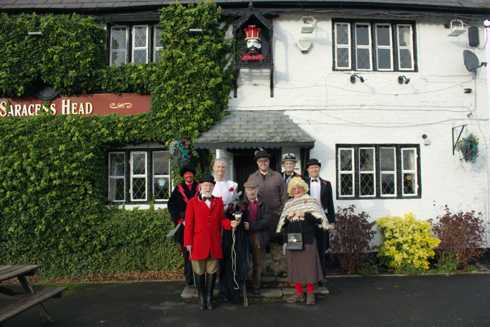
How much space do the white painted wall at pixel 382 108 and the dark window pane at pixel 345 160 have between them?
0.90 feet

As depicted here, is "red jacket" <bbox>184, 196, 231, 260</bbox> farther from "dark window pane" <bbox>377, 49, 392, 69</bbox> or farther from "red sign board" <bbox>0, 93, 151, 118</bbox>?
"dark window pane" <bbox>377, 49, 392, 69</bbox>

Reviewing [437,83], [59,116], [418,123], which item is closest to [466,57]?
[437,83]

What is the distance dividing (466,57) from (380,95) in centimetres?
231

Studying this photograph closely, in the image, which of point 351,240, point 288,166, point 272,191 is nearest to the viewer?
point 272,191

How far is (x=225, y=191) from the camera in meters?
6.30

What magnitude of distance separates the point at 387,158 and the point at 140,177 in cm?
610

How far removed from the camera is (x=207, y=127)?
8414 mm

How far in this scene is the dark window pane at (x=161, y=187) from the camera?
351 inches

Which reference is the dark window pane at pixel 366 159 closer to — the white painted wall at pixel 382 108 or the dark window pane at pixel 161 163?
the white painted wall at pixel 382 108

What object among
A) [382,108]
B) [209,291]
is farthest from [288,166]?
[382,108]

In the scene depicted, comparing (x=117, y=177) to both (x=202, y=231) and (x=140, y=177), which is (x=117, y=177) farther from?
(x=202, y=231)

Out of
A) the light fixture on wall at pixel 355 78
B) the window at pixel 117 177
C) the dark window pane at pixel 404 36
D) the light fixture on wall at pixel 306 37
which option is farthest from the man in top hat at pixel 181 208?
the dark window pane at pixel 404 36

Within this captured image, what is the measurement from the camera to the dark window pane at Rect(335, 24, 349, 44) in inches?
364

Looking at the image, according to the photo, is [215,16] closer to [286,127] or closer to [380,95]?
[286,127]
